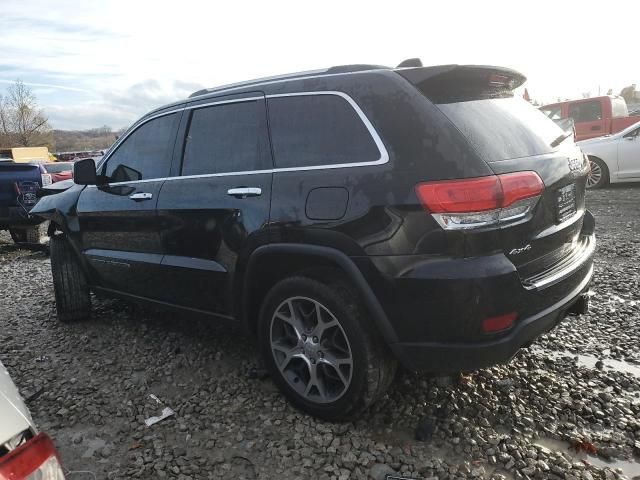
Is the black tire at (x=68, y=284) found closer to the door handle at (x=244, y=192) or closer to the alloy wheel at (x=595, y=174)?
the door handle at (x=244, y=192)

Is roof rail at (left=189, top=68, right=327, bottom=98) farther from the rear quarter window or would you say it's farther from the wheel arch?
the rear quarter window

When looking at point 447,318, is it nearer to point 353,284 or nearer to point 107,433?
point 353,284

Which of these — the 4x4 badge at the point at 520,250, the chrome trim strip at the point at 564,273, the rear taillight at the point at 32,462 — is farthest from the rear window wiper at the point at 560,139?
the rear taillight at the point at 32,462

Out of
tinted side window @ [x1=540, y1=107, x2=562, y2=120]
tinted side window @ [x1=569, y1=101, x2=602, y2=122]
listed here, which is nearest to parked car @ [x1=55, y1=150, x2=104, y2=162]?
tinted side window @ [x1=540, y1=107, x2=562, y2=120]

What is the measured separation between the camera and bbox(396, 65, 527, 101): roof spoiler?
2.56 m

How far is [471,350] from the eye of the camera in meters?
2.33

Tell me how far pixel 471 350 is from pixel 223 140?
6.44 ft

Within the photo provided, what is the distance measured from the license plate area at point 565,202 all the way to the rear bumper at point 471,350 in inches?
19.5

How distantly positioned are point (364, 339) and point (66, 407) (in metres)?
1.96

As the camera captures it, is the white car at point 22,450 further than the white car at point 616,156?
No

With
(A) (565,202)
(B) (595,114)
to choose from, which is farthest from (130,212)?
(B) (595,114)

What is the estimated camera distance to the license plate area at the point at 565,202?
104 inches

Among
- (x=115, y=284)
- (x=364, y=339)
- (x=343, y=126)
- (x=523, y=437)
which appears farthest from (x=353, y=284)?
(x=115, y=284)

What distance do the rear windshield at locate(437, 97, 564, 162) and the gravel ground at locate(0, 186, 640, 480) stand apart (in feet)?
4.60
